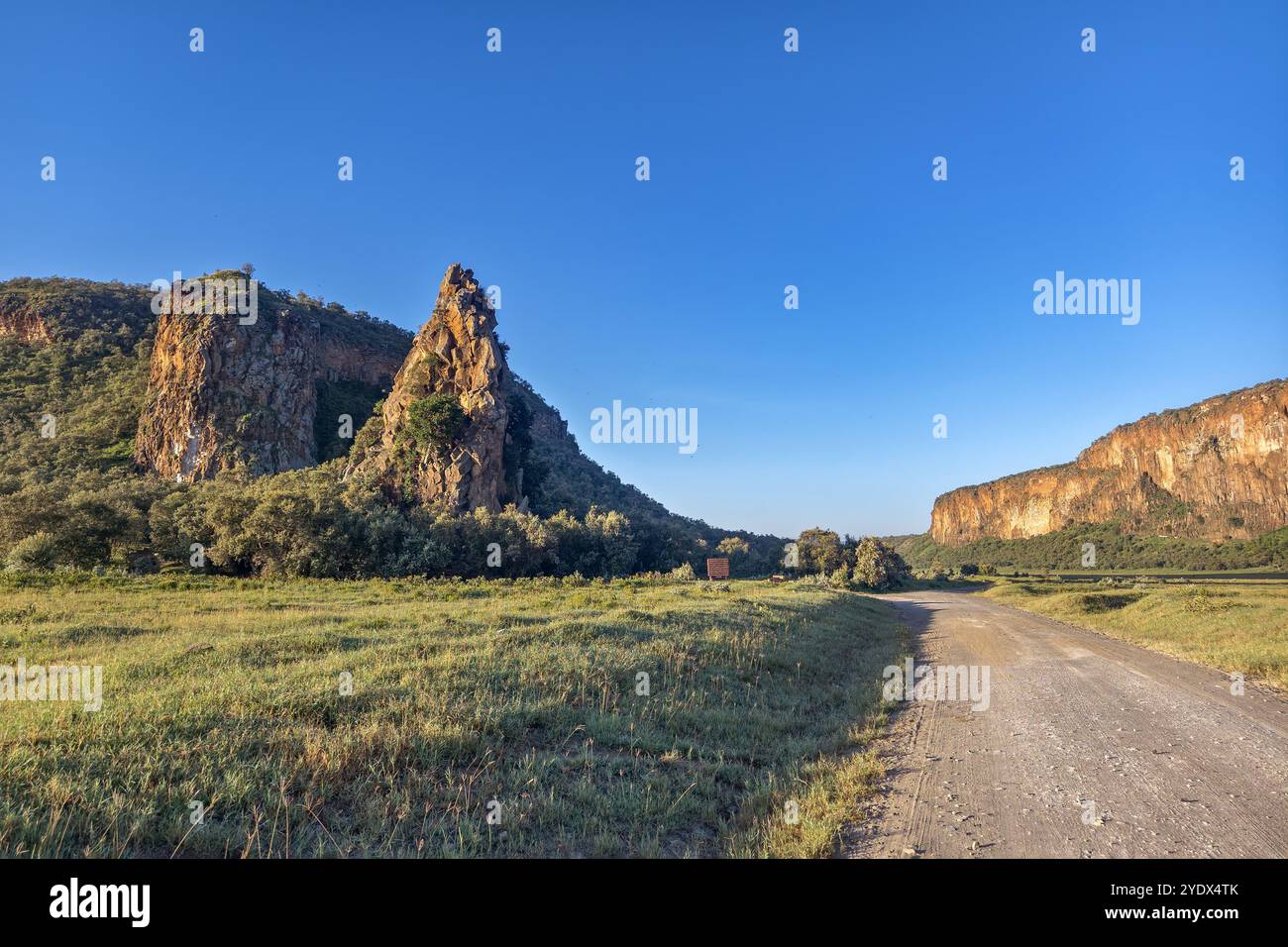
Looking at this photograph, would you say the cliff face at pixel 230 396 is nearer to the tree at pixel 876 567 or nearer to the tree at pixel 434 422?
the tree at pixel 434 422

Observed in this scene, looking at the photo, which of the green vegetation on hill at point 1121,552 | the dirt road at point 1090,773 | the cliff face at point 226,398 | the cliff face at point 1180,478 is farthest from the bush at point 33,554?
the cliff face at point 1180,478

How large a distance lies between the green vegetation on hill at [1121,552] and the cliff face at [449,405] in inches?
2610

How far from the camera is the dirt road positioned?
511cm

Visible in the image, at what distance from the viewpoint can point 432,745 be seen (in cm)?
679

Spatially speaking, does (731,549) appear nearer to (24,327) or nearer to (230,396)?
(230,396)

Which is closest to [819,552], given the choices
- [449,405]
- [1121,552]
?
[449,405]

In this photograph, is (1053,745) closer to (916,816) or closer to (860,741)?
(860,741)

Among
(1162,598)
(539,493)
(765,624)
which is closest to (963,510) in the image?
(539,493)

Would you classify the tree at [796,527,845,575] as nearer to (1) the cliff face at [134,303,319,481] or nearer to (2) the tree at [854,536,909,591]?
(2) the tree at [854,536,909,591]

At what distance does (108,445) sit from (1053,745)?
94812mm

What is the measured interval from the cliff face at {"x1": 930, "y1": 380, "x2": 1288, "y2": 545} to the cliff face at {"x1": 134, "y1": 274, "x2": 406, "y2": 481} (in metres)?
166

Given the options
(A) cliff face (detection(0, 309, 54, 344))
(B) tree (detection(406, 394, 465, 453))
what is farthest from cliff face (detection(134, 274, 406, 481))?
(B) tree (detection(406, 394, 465, 453))

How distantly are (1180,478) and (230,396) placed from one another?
18748 centimetres

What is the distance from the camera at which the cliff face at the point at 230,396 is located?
70.2 metres
